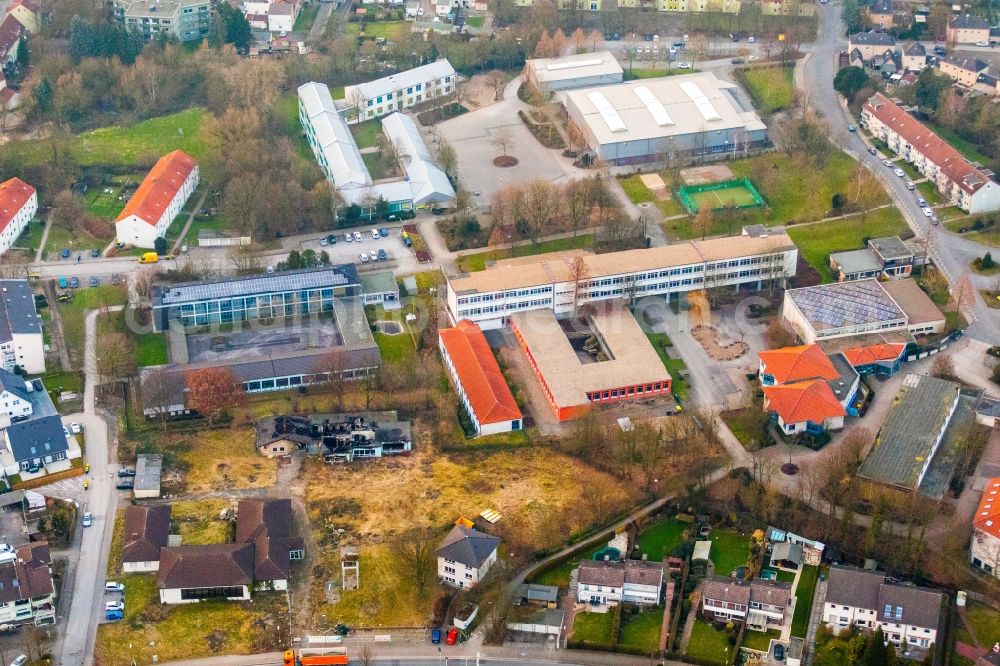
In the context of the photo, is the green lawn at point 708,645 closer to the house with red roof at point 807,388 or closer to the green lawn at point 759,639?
the green lawn at point 759,639

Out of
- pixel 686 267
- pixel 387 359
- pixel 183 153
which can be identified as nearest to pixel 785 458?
pixel 686 267

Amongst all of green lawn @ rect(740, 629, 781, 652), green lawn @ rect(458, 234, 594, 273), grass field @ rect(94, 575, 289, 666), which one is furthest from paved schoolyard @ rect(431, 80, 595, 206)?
green lawn @ rect(740, 629, 781, 652)

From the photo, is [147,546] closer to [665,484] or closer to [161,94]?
[665,484]

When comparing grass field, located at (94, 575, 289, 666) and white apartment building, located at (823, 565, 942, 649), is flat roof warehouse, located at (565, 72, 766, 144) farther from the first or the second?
grass field, located at (94, 575, 289, 666)

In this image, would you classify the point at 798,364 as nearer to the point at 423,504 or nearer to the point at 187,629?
the point at 423,504

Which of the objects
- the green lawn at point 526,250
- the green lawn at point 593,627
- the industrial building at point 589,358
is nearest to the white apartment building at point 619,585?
the green lawn at point 593,627

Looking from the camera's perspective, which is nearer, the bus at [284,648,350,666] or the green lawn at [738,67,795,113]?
the bus at [284,648,350,666]

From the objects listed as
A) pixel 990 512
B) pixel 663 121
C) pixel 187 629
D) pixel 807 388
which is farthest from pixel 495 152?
pixel 187 629
